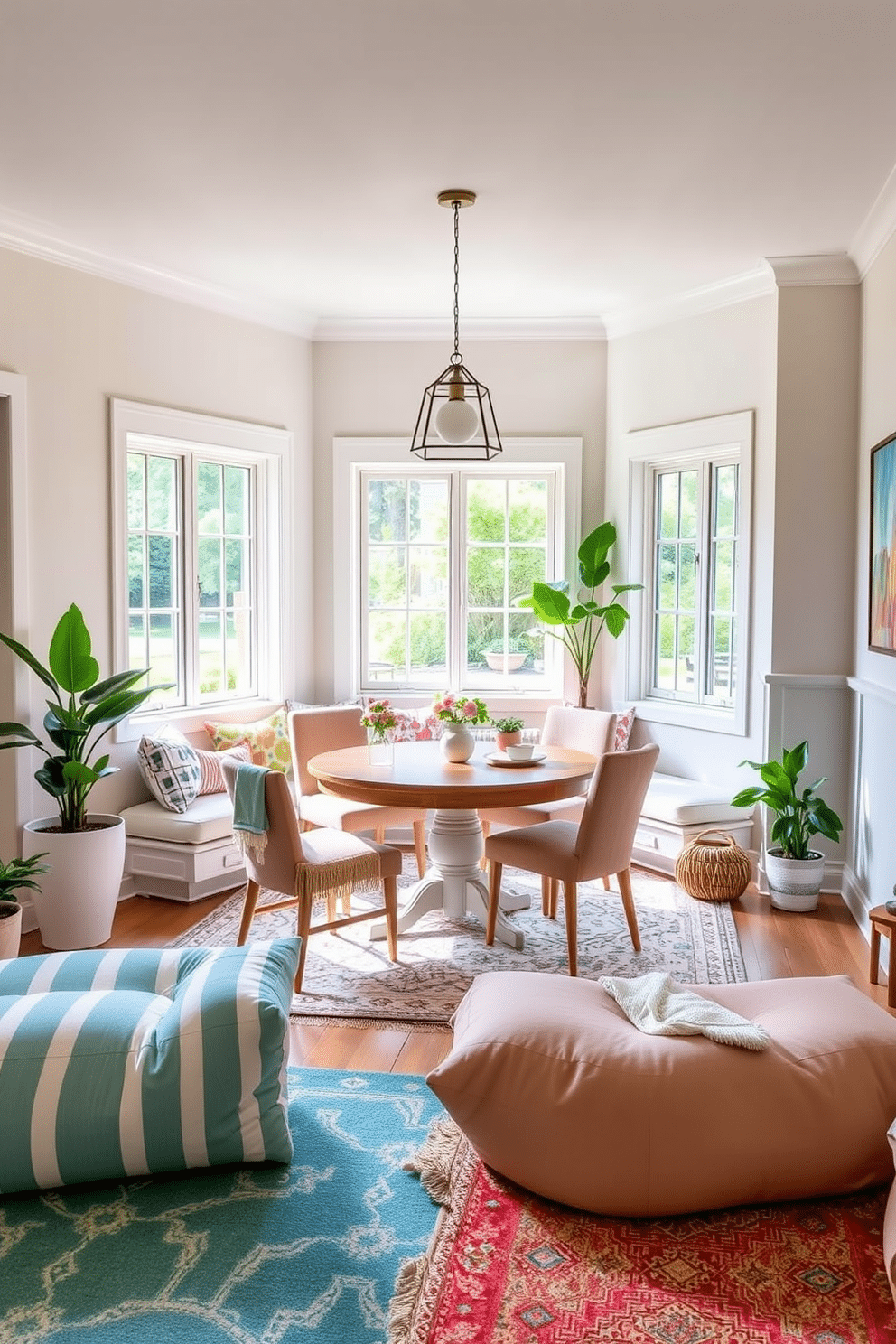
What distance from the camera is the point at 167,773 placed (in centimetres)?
490

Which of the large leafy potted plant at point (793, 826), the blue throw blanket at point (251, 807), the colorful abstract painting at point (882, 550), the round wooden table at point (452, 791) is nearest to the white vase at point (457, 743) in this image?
the round wooden table at point (452, 791)

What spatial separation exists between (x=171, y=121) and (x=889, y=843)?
11.4ft

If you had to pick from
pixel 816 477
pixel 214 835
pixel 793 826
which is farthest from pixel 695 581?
pixel 214 835

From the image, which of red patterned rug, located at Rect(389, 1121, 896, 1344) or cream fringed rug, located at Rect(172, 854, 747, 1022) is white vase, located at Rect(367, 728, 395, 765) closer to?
cream fringed rug, located at Rect(172, 854, 747, 1022)

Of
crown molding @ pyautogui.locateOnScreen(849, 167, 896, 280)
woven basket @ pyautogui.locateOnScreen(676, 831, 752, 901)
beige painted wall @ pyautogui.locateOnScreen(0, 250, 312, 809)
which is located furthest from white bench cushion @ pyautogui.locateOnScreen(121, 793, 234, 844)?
crown molding @ pyautogui.locateOnScreen(849, 167, 896, 280)

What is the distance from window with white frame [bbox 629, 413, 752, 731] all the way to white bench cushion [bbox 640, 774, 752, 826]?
0.40 m

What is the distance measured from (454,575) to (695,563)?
4.45ft

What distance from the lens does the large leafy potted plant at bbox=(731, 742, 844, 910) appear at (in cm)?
463

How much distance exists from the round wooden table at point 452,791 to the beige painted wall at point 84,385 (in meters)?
1.33

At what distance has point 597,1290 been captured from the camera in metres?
2.16

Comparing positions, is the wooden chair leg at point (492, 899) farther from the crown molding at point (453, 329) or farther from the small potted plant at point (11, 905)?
the crown molding at point (453, 329)

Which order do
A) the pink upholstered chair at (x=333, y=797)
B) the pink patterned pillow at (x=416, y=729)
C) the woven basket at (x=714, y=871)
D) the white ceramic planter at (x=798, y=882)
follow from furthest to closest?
the pink patterned pillow at (x=416, y=729)
the woven basket at (x=714, y=871)
the white ceramic planter at (x=798, y=882)
the pink upholstered chair at (x=333, y=797)

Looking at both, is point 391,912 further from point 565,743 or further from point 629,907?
point 565,743

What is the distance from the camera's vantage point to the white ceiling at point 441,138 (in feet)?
9.15
